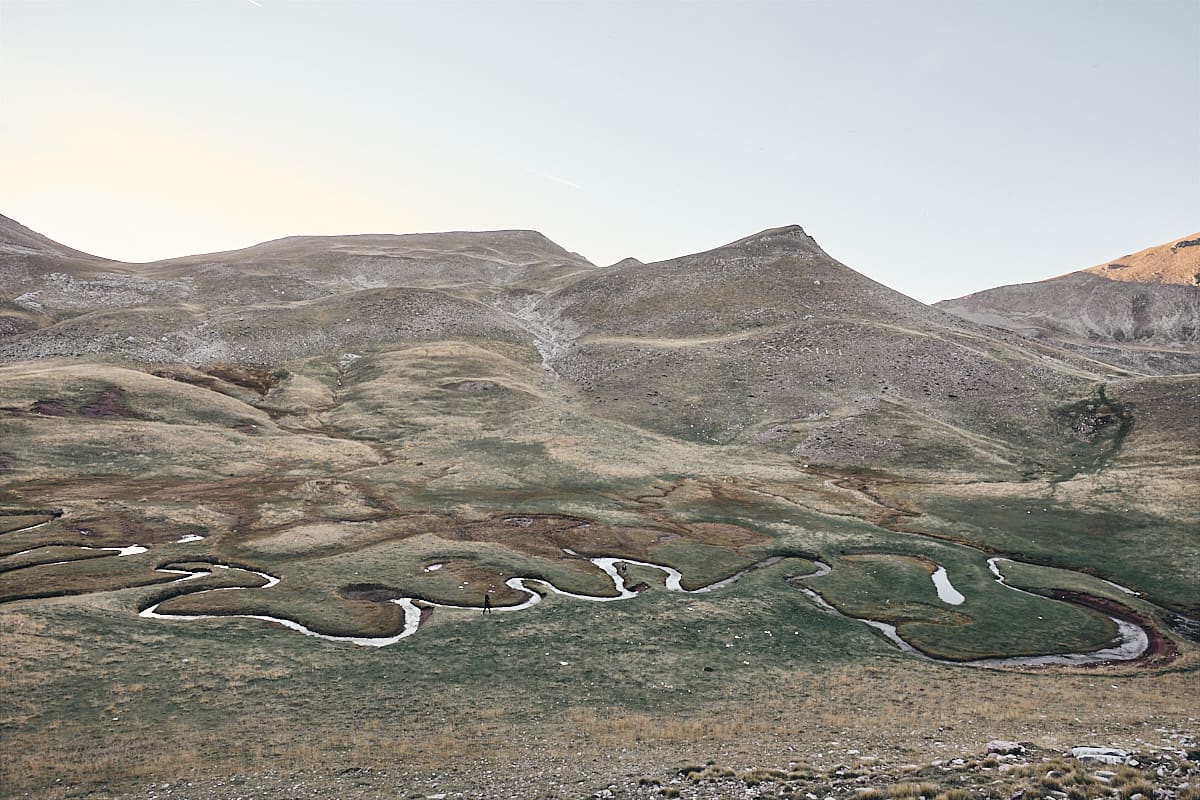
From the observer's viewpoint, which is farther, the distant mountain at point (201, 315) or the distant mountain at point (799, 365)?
the distant mountain at point (201, 315)

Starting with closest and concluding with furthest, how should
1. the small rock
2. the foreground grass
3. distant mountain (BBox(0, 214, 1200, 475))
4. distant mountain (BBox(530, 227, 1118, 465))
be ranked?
the small rock, the foreground grass, distant mountain (BBox(530, 227, 1118, 465)), distant mountain (BBox(0, 214, 1200, 475))

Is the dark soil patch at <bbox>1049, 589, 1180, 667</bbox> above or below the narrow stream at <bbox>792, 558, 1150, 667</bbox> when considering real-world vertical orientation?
above

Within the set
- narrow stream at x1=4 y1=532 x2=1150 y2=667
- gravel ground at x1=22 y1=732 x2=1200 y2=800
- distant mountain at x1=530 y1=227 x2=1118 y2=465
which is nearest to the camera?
gravel ground at x1=22 y1=732 x2=1200 y2=800

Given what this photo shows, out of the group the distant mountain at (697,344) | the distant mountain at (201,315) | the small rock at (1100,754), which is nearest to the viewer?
the small rock at (1100,754)

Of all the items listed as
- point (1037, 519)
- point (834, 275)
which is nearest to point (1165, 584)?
point (1037, 519)

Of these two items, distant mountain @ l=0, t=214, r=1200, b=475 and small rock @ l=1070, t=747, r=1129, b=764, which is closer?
small rock @ l=1070, t=747, r=1129, b=764

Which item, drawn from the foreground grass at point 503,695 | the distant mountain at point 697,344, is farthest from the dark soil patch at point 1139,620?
the distant mountain at point 697,344

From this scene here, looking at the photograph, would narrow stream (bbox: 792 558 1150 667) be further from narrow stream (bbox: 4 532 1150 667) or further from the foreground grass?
the foreground grass

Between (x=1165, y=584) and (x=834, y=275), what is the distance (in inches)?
4916

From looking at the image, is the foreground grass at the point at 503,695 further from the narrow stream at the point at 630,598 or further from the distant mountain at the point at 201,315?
the distant mountain at the point at 201,315

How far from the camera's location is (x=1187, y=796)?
57.1 feet

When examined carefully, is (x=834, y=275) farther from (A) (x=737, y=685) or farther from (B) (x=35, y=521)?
(B) (x=35, y=521)

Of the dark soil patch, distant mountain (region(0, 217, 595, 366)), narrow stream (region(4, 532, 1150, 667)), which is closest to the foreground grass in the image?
the dark soil patch

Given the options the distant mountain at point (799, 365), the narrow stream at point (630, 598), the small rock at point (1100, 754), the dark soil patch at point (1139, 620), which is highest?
the distant mountain at point (799, 365)
